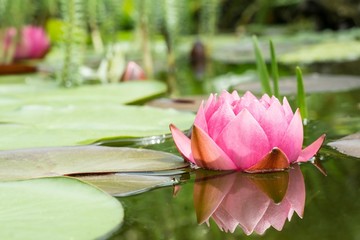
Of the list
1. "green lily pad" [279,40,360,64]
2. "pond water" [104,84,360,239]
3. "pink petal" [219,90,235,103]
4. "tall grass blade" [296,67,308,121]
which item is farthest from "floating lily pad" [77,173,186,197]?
"green lily pad" [279,40,360,64]

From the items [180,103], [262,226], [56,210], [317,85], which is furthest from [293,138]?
[317,85]

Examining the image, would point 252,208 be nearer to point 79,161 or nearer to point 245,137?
point 245,137

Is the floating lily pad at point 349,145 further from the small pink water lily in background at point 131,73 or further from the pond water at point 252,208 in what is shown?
the small pink water lily in background at point 131,73

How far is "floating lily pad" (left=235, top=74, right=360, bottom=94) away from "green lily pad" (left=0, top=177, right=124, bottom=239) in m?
1.21

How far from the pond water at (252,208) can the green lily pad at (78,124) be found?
34 cm

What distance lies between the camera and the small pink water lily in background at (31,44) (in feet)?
11.0

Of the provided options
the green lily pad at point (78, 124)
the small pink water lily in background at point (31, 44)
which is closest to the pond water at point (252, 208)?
the green lily pad at point (78, 124)

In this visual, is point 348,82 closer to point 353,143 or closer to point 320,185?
point 353,143

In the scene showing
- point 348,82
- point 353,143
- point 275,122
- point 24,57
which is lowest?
point 24,57

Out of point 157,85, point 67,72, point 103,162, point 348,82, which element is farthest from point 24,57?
point 103,162

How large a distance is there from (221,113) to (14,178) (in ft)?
1.06

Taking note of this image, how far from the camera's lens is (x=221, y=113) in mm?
1014

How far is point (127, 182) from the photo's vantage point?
974 millimetres

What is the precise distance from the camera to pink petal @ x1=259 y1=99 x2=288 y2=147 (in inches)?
39.5
